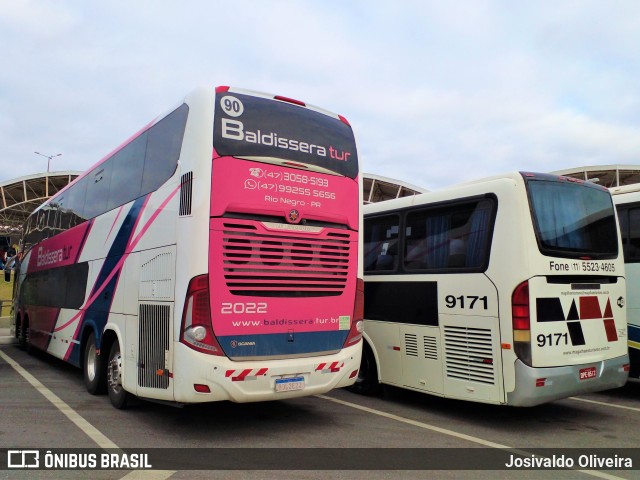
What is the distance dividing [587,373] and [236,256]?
448 cm

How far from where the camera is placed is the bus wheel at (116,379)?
7051 millimetres

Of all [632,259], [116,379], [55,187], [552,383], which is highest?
[55,187]

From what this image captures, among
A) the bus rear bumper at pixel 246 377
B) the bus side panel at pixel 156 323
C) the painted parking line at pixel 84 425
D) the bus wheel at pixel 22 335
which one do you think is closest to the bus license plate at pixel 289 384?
the bus rear bumper at pixel 246 377

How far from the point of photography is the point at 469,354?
257 inches

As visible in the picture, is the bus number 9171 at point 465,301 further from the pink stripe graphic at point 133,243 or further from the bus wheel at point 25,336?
the bus wheel at point 25,336

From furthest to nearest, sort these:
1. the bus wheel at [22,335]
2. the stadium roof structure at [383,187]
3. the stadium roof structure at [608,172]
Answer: the stadium roof structure at [383,187]
the stadium roof structure at [608,172]
the bus wheel at [22,335]

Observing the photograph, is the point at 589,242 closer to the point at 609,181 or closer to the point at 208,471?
the point at 208,471

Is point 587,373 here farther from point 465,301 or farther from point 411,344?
point 411,344

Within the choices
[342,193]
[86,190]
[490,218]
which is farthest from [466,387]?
[86,190]

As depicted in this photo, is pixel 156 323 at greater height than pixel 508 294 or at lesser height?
lesser

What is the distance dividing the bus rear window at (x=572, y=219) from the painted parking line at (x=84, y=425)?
4756 millimetres

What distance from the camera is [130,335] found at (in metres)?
6.66

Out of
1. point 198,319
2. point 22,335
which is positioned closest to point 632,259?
point 198,319

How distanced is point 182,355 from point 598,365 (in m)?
5.06
